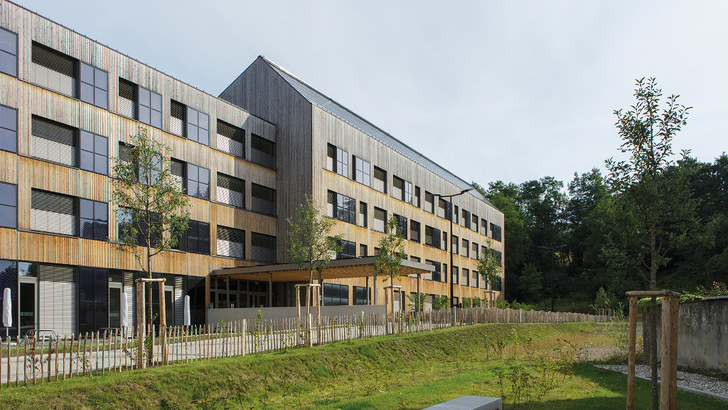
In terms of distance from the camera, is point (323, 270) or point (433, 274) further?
point (433, 274)

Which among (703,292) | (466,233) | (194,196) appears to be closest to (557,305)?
(466,233)

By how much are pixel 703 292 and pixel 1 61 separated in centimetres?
2920

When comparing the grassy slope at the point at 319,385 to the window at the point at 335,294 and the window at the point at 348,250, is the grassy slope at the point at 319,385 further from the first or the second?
the window at the point at 348,250

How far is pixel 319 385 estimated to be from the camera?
55.1 ft

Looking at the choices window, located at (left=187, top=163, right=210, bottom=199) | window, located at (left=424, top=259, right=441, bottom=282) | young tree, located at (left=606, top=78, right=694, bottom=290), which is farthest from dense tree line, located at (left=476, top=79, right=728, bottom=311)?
window, located at (left=187, top=163, right=210, bottom=199)

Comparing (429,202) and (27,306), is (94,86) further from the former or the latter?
(429,202)

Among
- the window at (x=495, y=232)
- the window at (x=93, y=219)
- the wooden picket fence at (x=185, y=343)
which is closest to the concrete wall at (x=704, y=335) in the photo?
the wooden picket fence at (x=185, y=343)

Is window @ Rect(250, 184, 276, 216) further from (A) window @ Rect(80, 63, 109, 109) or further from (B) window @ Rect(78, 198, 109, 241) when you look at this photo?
(A) window @ Rect(80, 63, 109, 109)

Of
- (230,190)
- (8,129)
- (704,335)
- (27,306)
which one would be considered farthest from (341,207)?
(704,335)

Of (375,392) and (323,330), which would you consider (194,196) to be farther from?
(375,392)

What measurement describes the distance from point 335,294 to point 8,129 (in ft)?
74.2

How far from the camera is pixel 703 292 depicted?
19906mm

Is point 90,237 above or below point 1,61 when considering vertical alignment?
below

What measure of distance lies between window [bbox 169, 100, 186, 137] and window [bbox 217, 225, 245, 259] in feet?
20.9
